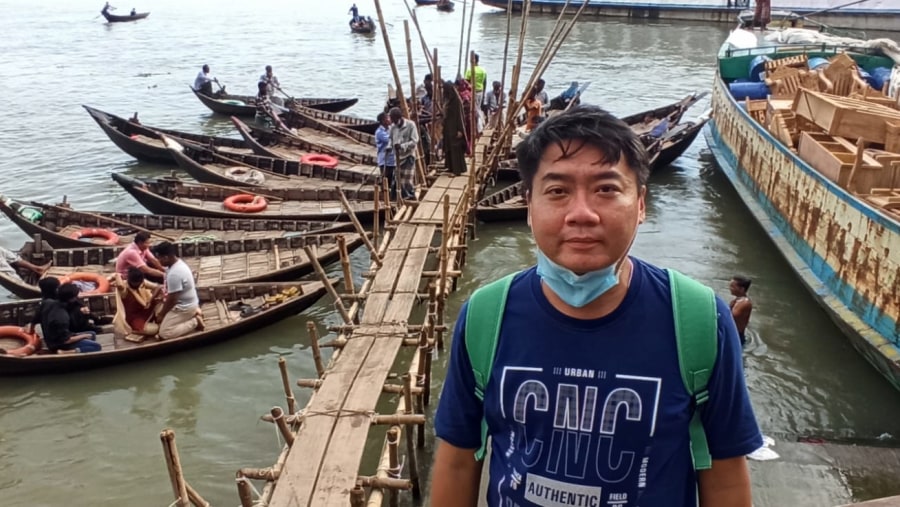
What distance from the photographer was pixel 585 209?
164 centimetres

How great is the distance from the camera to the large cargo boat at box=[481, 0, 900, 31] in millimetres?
34281

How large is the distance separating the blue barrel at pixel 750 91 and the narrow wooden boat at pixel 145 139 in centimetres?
1016

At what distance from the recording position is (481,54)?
33.1 metres

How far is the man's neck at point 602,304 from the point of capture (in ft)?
5.49

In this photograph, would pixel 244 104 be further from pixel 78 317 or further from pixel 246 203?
pixel 78 317

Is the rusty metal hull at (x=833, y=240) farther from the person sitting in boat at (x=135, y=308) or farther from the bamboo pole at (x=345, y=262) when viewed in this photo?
the person sitting in boat at (x=135, y=308)

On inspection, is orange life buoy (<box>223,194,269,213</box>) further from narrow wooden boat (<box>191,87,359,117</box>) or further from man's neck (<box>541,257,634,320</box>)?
man's neck (<box>541,257,634,320</box>)

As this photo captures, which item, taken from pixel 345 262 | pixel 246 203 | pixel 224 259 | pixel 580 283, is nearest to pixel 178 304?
pixel 224 259

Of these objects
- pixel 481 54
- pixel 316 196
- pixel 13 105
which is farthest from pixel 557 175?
pixel 481 54

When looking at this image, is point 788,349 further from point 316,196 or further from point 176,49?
point 176,49

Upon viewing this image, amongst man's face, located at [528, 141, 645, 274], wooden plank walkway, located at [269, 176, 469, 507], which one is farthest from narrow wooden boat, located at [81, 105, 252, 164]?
man's face, located at [528, 141, 645, 274]

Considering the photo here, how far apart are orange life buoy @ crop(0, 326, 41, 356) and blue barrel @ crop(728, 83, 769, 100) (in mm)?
12806

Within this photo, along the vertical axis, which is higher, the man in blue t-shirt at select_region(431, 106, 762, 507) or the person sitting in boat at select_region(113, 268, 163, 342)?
the man in blue t-shirt at select_region(431, 106, 762, 507)

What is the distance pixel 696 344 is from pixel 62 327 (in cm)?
774
